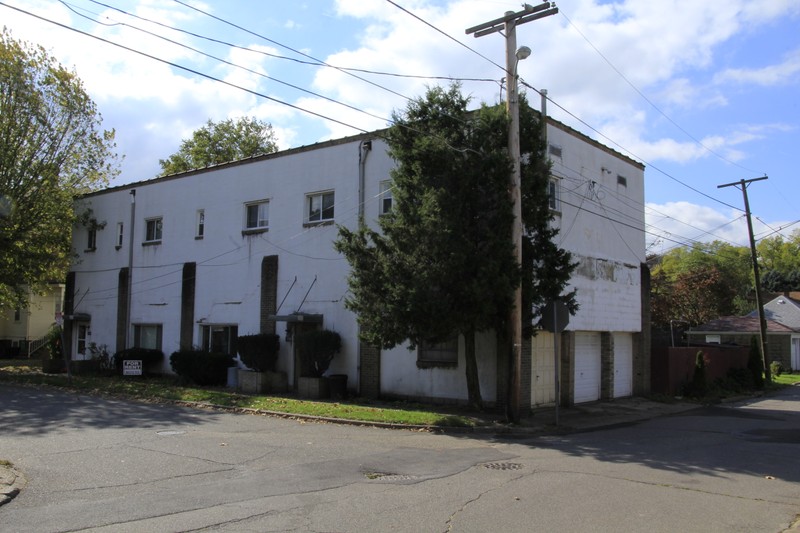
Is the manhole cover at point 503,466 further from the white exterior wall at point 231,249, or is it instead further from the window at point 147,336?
the window at point 147,336

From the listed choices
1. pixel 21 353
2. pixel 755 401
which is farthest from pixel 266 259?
pixel 21 353

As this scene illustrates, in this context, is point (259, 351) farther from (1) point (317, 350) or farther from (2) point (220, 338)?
(2) point (220, 338)

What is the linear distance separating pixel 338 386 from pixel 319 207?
5.91 meters

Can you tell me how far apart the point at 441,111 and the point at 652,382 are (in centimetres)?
1352

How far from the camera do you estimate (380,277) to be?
1504cm

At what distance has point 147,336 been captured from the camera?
2597cm

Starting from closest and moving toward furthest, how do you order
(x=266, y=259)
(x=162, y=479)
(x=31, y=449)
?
(x=162, y=479) < (x=31, y=449) < (x=266, y=259)

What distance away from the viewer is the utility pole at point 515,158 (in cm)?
1416

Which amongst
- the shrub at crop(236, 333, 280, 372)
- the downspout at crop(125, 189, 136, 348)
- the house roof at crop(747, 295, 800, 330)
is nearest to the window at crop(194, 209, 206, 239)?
the downspout at crop(125, 189, 136, 348)

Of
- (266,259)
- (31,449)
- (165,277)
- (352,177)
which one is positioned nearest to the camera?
(31,449)

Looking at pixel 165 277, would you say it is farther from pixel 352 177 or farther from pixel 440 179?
pixel 440 179

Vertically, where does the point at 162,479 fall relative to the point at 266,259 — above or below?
below

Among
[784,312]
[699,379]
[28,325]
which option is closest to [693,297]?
[784,312]

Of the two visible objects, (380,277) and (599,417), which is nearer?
(380,277)
